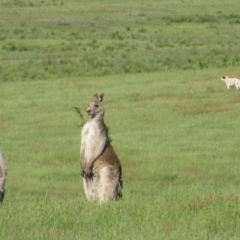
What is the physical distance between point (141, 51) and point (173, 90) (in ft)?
44.5

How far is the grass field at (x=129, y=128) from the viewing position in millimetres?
8070

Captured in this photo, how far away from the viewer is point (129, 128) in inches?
940

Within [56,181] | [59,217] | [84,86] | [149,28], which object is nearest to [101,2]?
[149,28]

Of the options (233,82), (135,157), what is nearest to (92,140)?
(135,157)

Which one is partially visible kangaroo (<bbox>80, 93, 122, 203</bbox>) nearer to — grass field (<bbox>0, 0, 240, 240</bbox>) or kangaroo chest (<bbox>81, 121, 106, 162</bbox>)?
kangaroo chest (<bbox>81, 121, 106, 162</bbox>)

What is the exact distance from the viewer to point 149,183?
16141 millimetres

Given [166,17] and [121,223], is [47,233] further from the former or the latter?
[166,17]

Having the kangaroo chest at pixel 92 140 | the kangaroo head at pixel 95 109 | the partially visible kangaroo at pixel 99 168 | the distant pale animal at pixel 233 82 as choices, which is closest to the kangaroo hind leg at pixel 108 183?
the partially visible kangaroo at pixel 99 168

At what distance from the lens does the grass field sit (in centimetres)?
807

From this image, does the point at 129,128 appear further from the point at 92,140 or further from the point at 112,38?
the point at 112,38

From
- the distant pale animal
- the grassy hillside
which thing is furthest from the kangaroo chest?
the grassy hillside

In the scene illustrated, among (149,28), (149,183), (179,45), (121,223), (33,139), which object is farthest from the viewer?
(149,28)

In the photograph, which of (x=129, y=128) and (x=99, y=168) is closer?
(x=99, y=168)

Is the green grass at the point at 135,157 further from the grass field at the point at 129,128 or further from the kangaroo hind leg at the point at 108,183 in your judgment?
the kangaroo hind leg at the point at 108,183
